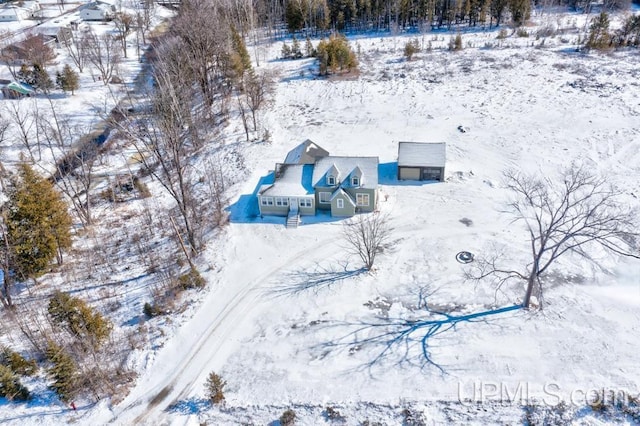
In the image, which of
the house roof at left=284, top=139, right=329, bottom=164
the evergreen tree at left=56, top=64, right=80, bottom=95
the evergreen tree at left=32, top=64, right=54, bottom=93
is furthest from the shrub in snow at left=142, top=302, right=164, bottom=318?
the evergreen tree at left=32, top=64, right=54, bottom=93

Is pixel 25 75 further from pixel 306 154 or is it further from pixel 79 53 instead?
pixel 306 154

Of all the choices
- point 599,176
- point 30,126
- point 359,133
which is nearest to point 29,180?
point 30,126

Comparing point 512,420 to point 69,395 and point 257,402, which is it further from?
point 69,395

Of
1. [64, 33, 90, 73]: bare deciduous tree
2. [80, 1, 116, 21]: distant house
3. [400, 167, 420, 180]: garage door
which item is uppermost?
[80, 1, 116, 21]: distant house

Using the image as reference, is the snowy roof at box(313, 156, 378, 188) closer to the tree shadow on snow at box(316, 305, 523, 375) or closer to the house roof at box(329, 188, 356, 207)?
the house roof at box(329, 188, 356, 207)

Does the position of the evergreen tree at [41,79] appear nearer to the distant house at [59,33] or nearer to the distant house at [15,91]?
the distant house at [15,91]

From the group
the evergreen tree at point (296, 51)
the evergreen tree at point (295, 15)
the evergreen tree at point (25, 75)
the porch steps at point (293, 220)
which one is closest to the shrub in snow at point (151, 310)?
the porch steps at point (293, 220)
